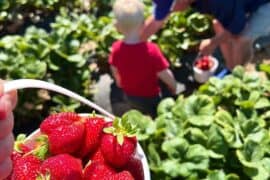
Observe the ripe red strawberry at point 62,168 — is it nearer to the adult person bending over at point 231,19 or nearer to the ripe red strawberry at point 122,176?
the ripe red strawberry at point 122,176

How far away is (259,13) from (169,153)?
128cm

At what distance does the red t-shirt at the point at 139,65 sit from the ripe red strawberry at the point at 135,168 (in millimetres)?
1392

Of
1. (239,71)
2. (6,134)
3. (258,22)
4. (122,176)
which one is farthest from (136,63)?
(6,134)

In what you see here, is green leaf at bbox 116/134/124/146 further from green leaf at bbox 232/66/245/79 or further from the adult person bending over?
the adult person bending over

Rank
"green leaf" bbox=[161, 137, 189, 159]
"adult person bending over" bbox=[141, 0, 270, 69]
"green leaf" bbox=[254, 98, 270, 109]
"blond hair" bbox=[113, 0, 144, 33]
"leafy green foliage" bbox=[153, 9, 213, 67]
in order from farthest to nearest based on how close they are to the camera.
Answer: "leafy green foliage" bbox=[153, 9, 213, 67] < "adult person bending over" bbox=[141, 0, 270, 69] < "blond hair" bbox=[113, 0, 144, 33] < "green leaf" bbox=[254, 98, 270, 109] < "green leaf" bbox=[161, 137, 189, 159]

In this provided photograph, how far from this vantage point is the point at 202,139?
2131mm

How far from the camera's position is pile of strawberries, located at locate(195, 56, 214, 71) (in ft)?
11.0

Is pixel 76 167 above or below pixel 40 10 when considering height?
above

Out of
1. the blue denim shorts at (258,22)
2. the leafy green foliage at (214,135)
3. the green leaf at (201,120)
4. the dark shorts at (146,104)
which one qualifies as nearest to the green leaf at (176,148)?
the leafy green foliage at (214,135)

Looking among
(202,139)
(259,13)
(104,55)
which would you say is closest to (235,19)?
(259,13)

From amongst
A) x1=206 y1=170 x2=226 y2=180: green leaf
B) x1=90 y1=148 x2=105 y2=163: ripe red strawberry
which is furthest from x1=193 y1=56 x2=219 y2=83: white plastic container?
x1=90 y1=148 x2=105 y2=163: ripe red strawberry

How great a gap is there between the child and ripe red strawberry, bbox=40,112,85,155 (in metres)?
1.30

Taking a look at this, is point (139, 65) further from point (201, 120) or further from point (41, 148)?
point (41, 148)

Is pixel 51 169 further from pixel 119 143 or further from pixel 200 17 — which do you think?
pixel 200 17
